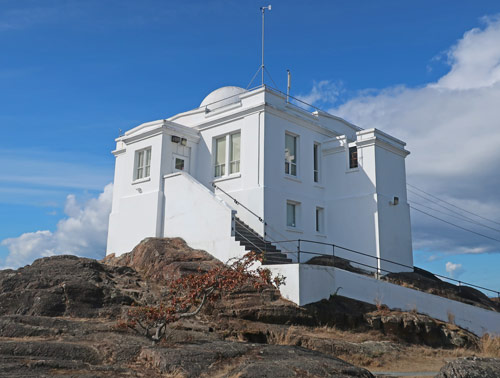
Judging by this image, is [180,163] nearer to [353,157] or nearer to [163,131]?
[163,131]

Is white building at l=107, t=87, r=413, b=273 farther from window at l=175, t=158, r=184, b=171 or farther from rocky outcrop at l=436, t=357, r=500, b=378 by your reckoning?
rocky outcrop at l=436, t=357, r=500, b=378

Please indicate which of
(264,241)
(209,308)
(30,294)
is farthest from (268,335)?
(30,294)

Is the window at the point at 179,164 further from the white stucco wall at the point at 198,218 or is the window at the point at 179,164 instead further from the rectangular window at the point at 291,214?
the rectangular window at the point at 291,214

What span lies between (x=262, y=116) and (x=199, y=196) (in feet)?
15.3

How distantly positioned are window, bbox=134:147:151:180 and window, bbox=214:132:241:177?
136 inches

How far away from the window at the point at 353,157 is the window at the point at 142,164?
400 inches

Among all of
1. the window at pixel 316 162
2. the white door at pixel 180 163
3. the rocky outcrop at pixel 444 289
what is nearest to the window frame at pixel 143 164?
the white door at pixel 180 163

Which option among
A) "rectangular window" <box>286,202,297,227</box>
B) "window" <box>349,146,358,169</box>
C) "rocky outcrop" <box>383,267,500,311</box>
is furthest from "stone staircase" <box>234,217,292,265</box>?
"window" <box>349,146,358,169</box>

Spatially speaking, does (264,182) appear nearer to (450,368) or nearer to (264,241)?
(264,241)

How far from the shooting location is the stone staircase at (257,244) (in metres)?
19.8

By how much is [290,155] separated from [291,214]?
2874 millimetres

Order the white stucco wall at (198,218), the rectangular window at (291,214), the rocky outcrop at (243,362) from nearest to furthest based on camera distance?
the rocky outcrop at (243,362), the white stucco wall at (198,218), the rectangular window at (291,214)

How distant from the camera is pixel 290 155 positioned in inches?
958

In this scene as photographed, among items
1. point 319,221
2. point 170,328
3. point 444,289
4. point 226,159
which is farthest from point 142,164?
point 444,289
